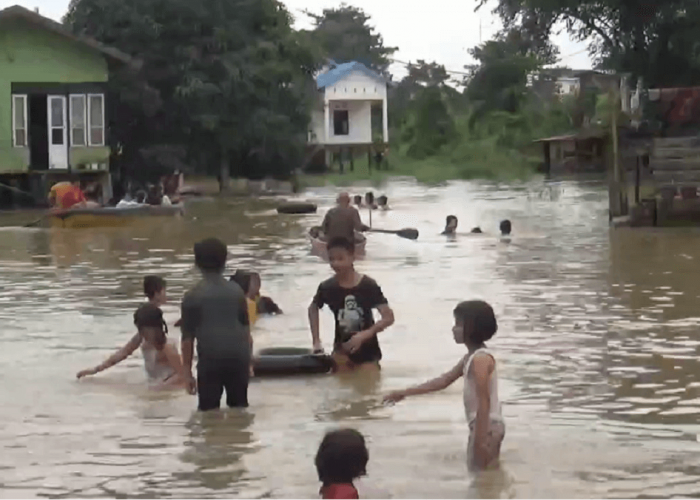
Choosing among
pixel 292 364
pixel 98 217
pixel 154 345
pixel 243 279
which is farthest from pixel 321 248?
pixel 98 217

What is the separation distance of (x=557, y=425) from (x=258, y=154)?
146ft

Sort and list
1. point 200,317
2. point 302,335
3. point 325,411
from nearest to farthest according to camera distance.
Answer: point 200,317
point 325,411
point 302,335

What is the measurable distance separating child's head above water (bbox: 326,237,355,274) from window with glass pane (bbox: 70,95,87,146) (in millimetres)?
34346

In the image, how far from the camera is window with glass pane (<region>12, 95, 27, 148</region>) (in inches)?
1703

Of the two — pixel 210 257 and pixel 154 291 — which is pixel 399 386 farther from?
pixel 210 257

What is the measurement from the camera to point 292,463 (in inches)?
332

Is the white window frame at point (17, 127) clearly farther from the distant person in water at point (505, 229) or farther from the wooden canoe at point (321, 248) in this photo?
the wooden canoe at point (321, 248)

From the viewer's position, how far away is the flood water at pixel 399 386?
26.5 ft

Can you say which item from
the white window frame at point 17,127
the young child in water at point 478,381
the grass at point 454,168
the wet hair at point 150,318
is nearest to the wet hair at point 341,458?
the young child in water at point 478,381

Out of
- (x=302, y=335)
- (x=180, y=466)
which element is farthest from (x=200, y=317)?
(x=302, y=335)

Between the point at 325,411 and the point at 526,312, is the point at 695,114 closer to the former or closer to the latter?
the point at 526,312

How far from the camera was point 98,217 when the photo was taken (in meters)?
34.5

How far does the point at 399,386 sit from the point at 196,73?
129 feet

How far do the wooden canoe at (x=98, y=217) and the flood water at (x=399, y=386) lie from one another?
944 cm
